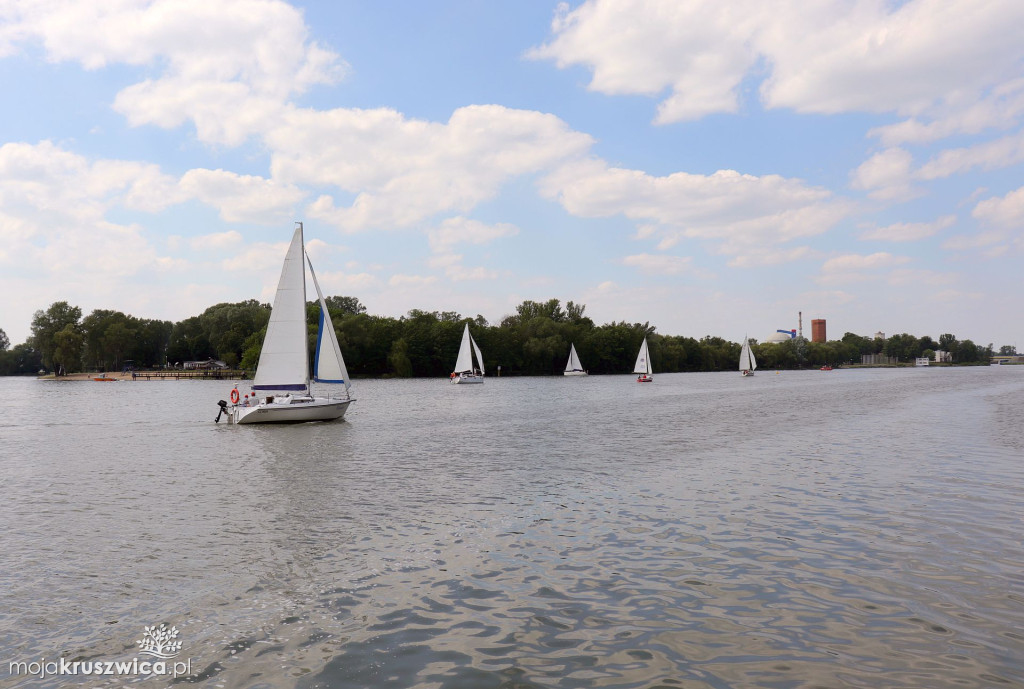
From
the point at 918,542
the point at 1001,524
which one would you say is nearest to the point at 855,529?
the point at 918,542

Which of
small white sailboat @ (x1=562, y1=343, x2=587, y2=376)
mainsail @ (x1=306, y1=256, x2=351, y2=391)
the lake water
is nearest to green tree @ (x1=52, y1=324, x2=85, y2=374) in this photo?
small white sailboat @ (x1=562, y1=343, x2=587, y2=376)

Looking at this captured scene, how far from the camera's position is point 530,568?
1226 centimetres

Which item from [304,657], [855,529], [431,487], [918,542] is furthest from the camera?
[431,487]

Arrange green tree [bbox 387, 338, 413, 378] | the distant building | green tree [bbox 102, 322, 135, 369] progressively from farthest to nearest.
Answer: the distant building → green tree [bbox 102, 322, 135, 369] → green tree [bbox 387, 338, 413, 378]

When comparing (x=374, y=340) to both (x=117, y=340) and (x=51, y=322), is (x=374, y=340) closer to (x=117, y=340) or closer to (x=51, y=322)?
(x=117, y=340)

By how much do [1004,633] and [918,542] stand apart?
16.1 feet

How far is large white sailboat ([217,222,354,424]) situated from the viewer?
41.6 metres

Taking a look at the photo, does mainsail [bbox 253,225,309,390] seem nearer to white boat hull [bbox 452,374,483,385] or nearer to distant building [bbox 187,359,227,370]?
white boat hull [bbox 452,374,483,385]

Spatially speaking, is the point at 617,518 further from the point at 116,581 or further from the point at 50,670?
the point at 50,670

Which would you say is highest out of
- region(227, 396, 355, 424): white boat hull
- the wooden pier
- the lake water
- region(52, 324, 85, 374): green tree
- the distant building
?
region(52, 324, 85, 374): green tree

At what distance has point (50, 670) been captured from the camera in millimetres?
8312

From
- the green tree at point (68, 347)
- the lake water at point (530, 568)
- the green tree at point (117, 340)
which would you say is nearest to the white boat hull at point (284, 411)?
the lake water at point (530, 568)

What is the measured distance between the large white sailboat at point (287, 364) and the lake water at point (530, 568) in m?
14.1

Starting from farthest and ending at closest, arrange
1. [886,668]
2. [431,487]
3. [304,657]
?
[431,487]
[304,657]
[886,668]
